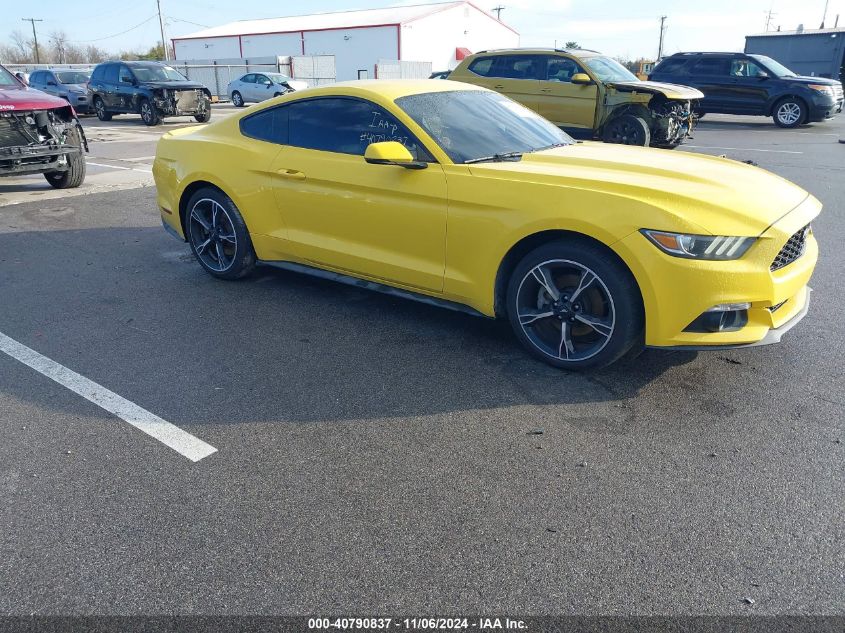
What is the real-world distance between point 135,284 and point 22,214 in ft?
12.3

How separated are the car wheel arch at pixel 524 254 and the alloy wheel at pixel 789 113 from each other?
17.4m

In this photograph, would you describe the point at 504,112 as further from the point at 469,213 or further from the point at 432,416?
the point at 432,416

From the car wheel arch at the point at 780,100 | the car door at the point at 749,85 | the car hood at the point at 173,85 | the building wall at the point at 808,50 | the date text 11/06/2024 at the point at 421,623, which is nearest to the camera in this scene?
the date text 11/06/2024 at the point at 421,623

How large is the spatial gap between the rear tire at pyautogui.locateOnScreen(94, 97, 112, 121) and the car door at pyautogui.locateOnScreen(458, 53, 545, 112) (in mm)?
13443

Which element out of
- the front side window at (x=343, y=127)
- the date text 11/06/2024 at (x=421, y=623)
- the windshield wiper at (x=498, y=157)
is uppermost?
the front side window at (x=343, y=127)

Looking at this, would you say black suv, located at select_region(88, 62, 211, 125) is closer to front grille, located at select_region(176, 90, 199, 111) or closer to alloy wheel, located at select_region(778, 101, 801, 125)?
front grille, located at select_region(176, 90, 199, 111)

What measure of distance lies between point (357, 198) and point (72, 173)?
7.23 m

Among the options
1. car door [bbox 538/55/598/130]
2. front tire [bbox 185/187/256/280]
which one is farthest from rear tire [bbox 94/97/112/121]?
front tire [bbox 185/187/256/280]

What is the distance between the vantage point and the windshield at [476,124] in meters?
4.26

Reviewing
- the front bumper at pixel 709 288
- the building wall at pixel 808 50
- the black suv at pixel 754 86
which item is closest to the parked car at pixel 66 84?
the black suv at pixel 754 86

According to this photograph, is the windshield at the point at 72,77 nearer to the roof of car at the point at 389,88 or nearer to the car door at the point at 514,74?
the car door at the point at 514,74

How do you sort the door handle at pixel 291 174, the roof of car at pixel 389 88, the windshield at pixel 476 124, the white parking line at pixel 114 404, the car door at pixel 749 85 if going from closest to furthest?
1. the white parking line at pixel 114 404
2. the windshield at pixel 476 124
3. the roof of car at pixel 389 88
4. the door handle at pixel 291 174
5. the car door at pixel 749 85

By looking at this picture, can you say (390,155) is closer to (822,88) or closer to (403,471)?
(403,471)

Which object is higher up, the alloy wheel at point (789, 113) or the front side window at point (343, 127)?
the front side window at point (343, 127)
